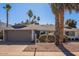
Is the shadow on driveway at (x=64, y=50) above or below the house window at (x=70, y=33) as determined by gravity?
below

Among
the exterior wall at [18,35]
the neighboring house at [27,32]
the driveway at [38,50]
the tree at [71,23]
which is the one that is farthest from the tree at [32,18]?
the tree at [71,23]

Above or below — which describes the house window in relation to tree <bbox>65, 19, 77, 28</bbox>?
below

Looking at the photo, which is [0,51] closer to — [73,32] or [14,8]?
[14,8]

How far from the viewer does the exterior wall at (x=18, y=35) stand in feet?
27.8

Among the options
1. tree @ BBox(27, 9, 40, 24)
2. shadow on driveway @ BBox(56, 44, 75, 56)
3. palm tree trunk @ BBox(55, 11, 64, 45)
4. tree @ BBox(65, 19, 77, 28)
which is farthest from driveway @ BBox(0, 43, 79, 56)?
tree @ BBox(27, 9, 40, 24)

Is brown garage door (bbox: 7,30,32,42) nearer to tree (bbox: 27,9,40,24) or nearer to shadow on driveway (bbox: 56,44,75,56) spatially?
tree (bbox: 27,9,40,24)

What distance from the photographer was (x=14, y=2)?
804 cm

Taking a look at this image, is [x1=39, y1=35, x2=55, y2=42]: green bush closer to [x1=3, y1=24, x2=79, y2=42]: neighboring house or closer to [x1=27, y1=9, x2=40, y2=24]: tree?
[x1=3, y1=24, x2=79, y2=42]: neighboring house

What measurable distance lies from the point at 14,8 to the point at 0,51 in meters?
1.46

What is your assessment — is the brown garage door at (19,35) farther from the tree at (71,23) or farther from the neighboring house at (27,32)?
the tree at (71,23)

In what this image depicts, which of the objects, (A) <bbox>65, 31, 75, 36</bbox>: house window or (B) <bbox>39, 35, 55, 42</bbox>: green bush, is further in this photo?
(B) <bbox>39, 35, 55, 42</bbox>: green bush

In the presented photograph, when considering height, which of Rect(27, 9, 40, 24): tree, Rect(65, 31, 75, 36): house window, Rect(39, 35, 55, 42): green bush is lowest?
Rect(39, 35, 55, 42): green bush

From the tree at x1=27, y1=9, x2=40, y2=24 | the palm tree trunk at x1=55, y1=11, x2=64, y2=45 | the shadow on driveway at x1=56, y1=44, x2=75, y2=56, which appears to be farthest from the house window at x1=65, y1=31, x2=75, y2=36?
the tree at x1=27, y1=9, x2=40, y2=24

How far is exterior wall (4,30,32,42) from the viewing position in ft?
27.8
